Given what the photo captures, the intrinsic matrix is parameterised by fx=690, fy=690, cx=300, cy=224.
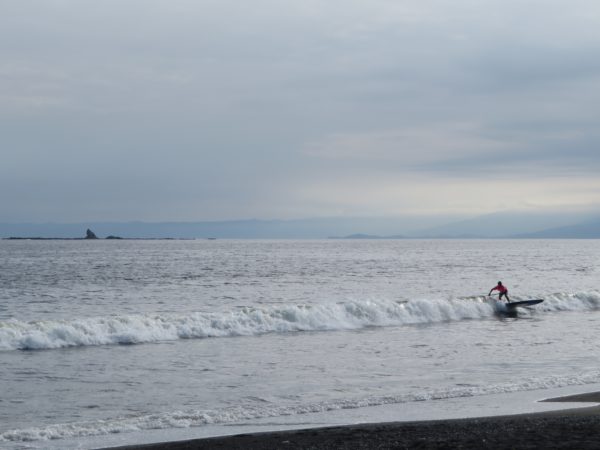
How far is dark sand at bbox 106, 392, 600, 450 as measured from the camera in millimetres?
10867

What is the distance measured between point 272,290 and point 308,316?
788 inches

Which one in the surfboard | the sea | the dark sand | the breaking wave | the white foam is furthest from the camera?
the surfboard

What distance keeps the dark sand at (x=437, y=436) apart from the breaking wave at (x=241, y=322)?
1579 centimetres

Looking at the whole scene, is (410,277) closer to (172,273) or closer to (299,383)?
(172,273)

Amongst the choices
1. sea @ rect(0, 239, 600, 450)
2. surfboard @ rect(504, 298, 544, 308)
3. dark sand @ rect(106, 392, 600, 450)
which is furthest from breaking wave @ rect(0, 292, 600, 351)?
dark sand @ rect(106, 392, 600, 450)

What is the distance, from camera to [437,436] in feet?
37.9

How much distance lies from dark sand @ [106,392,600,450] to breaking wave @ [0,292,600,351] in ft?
51.8

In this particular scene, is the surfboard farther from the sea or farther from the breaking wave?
the breaking wave

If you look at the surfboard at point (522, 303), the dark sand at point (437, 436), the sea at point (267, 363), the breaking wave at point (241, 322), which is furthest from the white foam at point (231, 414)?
the surfboard at point (522, 303)

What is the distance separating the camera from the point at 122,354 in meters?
23.6

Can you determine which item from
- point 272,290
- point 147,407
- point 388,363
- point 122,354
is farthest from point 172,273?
point 147,407

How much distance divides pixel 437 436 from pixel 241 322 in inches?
805

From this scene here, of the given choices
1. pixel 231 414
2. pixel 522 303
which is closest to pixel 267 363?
pixel 231 414

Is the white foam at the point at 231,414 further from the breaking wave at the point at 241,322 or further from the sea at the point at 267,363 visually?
the breaking wave at the point at 241,322
